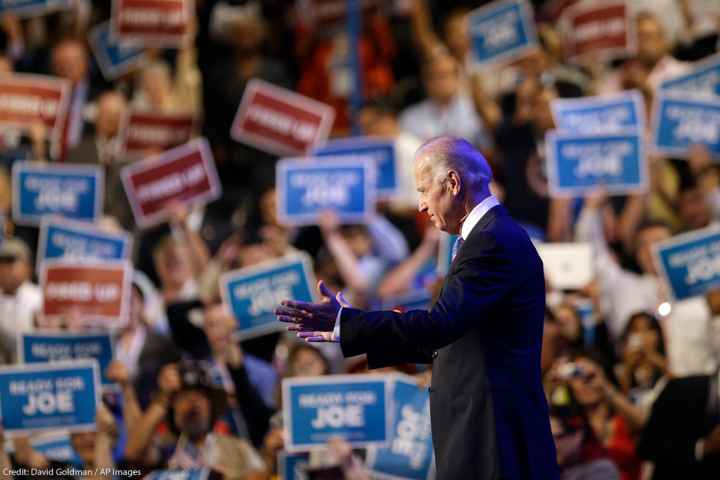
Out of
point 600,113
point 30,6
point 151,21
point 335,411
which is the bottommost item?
point 335,411

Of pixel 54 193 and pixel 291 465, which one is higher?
pixel 54 193

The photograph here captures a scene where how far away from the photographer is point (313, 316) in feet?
11.3

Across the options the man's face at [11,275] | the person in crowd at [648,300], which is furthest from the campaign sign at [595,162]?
the man's face at [11,275]

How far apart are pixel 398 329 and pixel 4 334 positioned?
4627 mm

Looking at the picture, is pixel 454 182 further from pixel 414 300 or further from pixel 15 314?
pixel 15 314

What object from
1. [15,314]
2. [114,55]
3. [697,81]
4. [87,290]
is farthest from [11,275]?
[697,81]

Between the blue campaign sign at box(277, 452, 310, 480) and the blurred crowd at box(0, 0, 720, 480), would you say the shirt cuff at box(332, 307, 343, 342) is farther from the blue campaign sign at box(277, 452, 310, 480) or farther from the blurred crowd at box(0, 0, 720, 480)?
the blue campaign sign at box(277, 452, 310, 480)

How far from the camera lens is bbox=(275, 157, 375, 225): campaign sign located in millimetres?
7812

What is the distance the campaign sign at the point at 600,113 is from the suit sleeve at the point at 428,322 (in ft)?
15.4

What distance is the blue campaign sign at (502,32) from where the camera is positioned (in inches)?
340

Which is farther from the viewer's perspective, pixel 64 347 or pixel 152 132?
pixel 152 132

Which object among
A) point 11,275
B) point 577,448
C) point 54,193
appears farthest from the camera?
point 54,193

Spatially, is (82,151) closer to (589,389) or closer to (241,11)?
(241,11)

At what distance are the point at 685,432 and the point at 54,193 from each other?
12.6 ft
